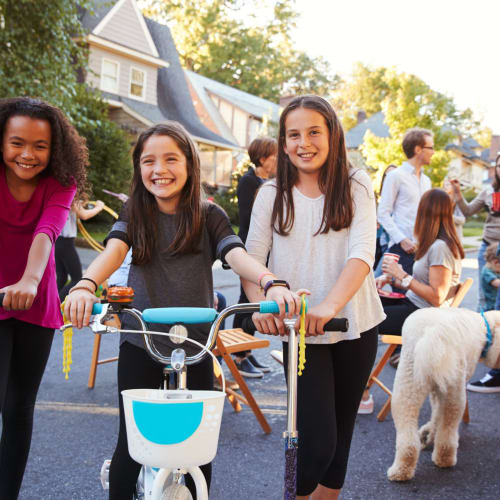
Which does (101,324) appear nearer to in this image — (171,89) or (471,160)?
(171,89)

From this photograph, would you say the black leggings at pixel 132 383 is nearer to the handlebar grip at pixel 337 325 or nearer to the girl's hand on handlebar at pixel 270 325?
the girl's hand on handlebar at pixel 270 325

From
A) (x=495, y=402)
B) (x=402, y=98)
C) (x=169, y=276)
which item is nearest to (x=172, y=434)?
(x=169, y=276)

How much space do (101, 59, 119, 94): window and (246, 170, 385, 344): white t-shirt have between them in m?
21.3

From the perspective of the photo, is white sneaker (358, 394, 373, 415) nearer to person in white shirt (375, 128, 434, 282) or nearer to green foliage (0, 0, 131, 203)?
person in white shirt (375, 128, 434, 282)

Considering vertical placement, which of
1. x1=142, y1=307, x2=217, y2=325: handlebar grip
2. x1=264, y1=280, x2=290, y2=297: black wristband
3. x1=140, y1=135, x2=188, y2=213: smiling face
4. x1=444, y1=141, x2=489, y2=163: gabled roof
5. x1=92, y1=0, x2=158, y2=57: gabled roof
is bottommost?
x1=142, y1=307, x2=217, y2=325: handlebar grip

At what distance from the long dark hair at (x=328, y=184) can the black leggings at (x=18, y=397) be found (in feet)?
4.30

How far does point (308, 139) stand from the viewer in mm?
2477

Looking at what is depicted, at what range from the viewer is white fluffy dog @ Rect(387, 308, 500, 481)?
136 inches

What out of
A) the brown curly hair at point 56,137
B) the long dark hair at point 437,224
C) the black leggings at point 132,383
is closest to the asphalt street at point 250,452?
the black leggings at point 132,383

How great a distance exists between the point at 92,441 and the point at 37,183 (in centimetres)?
214

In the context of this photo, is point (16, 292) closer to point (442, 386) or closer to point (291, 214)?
point (291, 214)

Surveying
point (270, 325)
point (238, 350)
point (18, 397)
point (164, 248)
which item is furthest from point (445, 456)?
point (18, 397)

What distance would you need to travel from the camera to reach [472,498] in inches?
131

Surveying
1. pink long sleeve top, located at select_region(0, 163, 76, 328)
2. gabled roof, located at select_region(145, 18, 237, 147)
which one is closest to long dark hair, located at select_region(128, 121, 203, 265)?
pink long sleeve top, located at select_region(0, 163, 76, 328)
